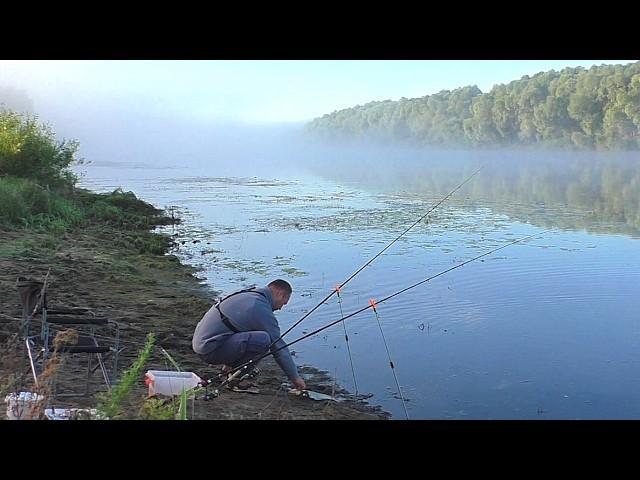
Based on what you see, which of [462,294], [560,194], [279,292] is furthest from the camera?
[560,194]

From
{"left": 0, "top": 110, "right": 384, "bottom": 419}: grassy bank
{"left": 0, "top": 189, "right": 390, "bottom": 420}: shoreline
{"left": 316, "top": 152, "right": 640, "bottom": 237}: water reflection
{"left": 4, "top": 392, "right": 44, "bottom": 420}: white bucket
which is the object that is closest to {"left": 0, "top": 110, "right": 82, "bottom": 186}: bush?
{"left": 0, "top": 110, "right": 384, "bottom": 419}: grassy bank

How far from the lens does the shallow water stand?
6.36 metres

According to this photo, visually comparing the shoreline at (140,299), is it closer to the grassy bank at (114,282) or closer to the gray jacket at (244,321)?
the grassy bank at (114,282)

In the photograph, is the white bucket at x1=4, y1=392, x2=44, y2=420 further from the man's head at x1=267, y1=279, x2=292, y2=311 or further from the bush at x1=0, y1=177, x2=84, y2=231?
the bush at x1=0, y1=177, x2=84, y2=231

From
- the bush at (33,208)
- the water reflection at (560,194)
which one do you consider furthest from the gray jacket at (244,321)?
the water reflection at (560,194)

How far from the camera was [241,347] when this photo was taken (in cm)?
515

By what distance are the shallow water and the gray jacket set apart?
1.28 m

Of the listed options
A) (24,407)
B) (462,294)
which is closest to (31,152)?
(462,294)

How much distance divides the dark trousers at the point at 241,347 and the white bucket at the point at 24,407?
1948 mm

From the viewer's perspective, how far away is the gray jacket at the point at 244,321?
5.16 m

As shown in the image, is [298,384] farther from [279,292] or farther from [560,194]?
[560,194]

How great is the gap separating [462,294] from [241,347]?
16.9 ft

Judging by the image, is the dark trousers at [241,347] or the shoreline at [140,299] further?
the shoreline at [140,299]
